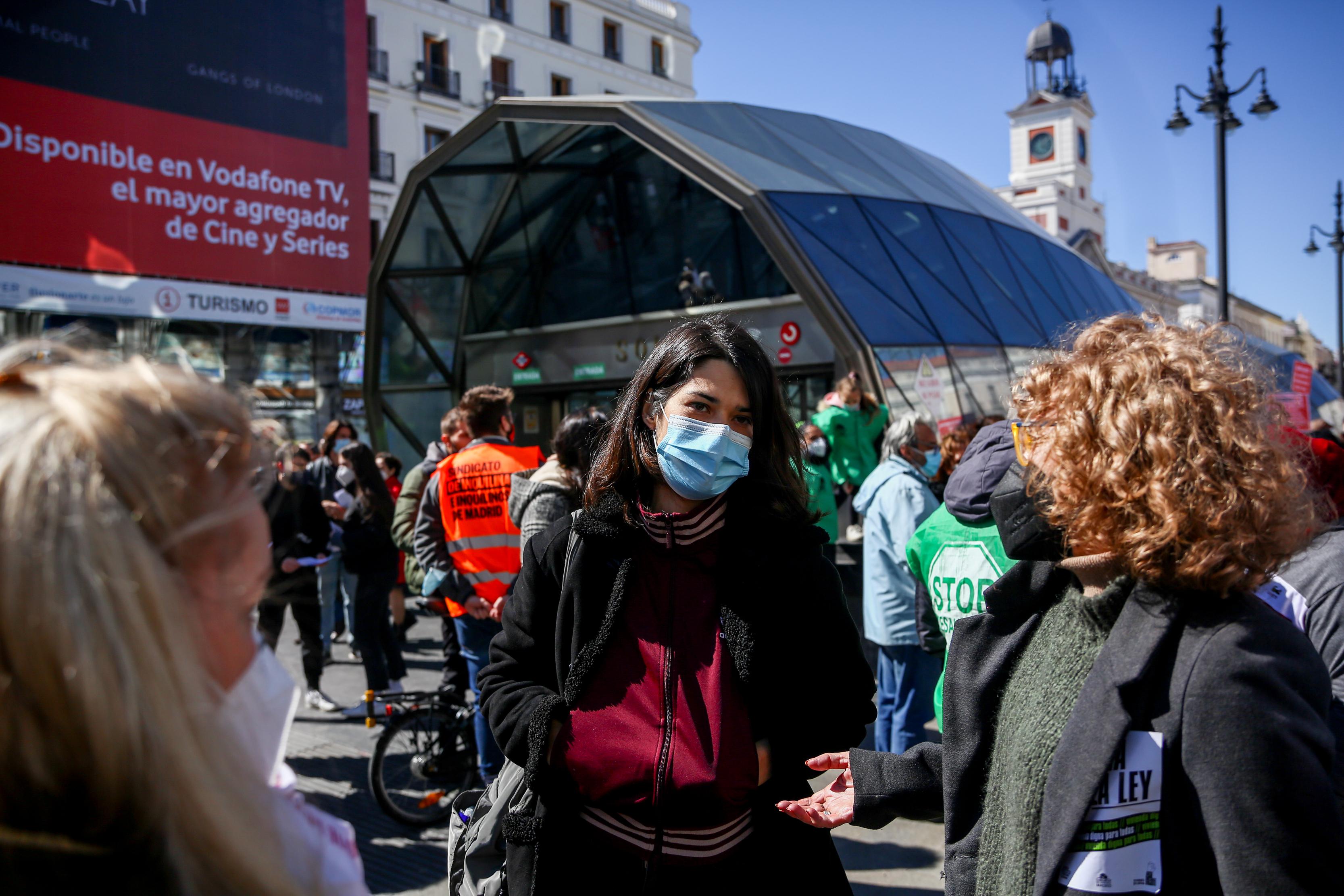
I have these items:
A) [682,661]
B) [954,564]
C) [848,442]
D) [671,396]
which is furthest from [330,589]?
[682,661]

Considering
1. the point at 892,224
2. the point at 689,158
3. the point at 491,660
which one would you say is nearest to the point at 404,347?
the point at 689,158

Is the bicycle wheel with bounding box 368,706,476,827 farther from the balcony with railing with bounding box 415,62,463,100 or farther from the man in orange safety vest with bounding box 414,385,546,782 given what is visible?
the balcony with railing with bounding box 415,62,463,100

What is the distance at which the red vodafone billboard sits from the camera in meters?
17.8

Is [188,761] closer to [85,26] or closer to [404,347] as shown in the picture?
[404,347]

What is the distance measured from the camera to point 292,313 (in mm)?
21484

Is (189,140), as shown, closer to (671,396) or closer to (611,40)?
(671,396)

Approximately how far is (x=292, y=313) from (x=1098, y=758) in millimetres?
22508

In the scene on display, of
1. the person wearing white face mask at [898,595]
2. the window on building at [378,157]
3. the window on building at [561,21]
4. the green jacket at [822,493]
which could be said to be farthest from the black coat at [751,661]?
the window on building at [561,21]

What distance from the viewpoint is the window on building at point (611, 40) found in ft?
138

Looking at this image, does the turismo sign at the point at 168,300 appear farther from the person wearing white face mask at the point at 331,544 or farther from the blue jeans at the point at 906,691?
the blue jeans at the point at 906,691

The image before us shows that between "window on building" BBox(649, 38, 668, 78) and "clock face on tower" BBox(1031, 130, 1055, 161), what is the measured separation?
176 ft

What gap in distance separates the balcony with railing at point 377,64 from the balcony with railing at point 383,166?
8.53 feet

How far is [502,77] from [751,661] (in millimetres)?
40385

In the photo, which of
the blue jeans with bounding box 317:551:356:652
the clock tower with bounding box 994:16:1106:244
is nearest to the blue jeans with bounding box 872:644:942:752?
the blue jeans with bounding box 317:551:356:652
